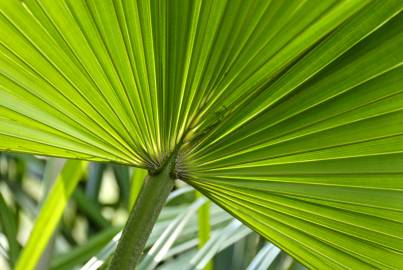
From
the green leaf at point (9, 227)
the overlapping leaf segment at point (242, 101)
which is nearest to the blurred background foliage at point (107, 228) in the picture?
the green leaf at point (9, 227)

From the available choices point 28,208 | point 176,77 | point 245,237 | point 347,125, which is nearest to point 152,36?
point 176,77

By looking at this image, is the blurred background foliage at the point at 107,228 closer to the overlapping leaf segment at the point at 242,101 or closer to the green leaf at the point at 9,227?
the green leaf at the point at 9,227

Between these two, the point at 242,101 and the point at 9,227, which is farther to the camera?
the point at 9,227

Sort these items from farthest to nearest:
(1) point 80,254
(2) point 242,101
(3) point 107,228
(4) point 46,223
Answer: (3) point 107,228, (1) point 80,254, (4) point 46,223, (2) point 242,101

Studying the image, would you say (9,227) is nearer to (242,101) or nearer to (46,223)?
(46,223)

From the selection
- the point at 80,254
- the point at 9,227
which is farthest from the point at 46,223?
the point at 80,254

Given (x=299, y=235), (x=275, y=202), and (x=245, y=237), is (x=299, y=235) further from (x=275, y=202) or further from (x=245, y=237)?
(x=245, y=237)

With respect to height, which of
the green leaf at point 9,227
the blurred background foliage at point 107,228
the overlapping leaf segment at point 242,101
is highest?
the overlapping leaf segment at point 242,101

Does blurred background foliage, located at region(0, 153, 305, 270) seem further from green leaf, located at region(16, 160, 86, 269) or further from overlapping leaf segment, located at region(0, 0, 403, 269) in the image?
overlapping leaf segment, located at region(0, 0, 403, 269)
